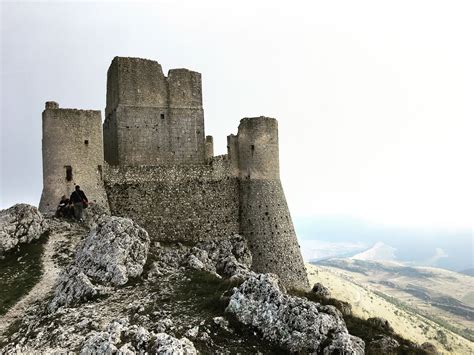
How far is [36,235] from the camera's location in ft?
78.4

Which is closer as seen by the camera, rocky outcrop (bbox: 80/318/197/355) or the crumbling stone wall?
rocky outcrop (bbox: 80/318/197/355)

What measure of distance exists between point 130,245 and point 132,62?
60.5 feet

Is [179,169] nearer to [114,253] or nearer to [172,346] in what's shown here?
[114,253]

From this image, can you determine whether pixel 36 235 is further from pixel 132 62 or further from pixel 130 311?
pixel 132 62

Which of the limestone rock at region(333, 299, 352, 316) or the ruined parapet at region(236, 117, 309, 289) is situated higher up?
the ruined parapet at region(236, 117, 309, 289)

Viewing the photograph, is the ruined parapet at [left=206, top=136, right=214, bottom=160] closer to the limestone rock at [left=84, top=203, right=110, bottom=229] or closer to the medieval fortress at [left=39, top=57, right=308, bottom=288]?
the medieval fortress at [left=39, top=57, right=308, bottom=288]

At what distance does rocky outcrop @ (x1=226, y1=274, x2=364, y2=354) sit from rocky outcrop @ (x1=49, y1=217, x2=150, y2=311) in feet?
18.7

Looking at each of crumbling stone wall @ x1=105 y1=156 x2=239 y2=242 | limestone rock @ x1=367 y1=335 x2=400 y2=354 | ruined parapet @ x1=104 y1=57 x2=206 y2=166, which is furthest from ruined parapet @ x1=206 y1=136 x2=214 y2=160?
limestone rock @ x1=367 y1=335 x2=400 y2=354

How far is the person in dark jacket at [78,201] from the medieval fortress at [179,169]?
2.07m

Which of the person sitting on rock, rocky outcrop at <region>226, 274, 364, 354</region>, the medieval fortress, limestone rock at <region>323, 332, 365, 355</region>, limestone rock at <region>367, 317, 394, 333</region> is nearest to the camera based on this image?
Result: limestone rock at <region>323, 332, 365, 355</region>

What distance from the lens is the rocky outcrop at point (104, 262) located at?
682 inches

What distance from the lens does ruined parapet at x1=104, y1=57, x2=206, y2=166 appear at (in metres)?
33.9

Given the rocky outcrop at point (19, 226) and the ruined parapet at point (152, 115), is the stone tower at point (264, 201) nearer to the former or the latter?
the ruined parapet at point (152, 115)

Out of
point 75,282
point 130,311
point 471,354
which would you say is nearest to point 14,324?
point 75,282
